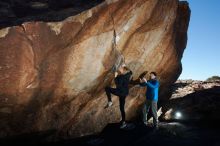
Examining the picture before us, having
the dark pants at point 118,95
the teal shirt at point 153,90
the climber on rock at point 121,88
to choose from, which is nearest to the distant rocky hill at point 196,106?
the teal shirt at point 153,90

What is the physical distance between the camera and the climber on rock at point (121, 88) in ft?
43.3

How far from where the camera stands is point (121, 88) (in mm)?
13211

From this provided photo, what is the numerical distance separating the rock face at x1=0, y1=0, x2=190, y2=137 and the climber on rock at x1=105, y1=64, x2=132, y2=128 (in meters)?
0.34

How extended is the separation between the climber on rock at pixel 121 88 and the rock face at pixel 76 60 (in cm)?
34

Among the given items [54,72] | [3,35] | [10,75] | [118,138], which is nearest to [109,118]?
[118,138]

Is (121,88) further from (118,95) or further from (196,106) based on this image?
(196,106)

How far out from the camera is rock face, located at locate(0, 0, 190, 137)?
34.8 feet

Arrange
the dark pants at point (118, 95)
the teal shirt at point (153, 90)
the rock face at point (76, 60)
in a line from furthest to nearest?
the dark pants at point (118, 95) → the teal shirt at point (153, 90) → the rock face at point (76, 60)

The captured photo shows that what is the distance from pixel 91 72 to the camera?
12.6 metres

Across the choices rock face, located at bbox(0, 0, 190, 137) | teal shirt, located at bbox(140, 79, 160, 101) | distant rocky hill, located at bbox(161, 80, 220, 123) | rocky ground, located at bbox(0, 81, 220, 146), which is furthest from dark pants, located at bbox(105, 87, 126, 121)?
distant rocky hill, located at bbox(161, 80, 220, 123)

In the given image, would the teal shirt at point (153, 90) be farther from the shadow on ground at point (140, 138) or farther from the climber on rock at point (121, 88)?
the shadow on ground at point (140, 138)

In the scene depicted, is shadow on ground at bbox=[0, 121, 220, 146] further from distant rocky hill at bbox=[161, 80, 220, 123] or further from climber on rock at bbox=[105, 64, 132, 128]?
distant rocky hill at bbox=[161, 80, 220, 123]

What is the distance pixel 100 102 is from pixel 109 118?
1.35 m

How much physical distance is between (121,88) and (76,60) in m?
2.58
